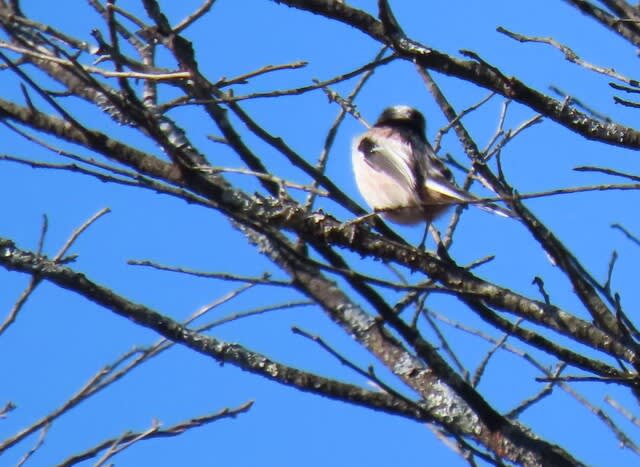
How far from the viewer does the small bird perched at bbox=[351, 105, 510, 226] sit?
15.7ft

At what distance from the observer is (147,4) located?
7.11ft

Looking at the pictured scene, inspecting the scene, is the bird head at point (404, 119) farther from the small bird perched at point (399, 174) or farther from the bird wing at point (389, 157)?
the bird wing at point (389, 157)

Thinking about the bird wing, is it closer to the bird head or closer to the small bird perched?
the small bird perched

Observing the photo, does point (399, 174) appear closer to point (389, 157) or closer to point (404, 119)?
point (389, 157)

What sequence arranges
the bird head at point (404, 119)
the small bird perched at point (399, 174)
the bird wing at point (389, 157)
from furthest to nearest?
the bird head at point (404, 119), the bird wing at point (389, 157), the small bird perched at point (399, 174)

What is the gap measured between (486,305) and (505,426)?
285 mm

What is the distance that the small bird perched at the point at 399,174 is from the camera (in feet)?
15.7

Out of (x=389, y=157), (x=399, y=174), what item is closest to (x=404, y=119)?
(x=389, y=157)

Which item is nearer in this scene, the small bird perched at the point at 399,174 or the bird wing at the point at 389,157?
the small bird perched at the point at 399,174

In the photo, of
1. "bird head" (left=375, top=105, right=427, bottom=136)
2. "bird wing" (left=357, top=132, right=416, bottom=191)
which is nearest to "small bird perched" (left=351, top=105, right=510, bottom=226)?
"bird wing" (left=357, top=132, right=416, bottom=191)

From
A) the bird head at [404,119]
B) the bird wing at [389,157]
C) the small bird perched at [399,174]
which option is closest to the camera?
the small bird perched at [399,174]

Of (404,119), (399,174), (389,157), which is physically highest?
(404,119)

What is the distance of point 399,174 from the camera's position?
4.98 meters

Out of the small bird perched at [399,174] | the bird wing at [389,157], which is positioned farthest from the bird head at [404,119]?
the bird wing at [389,157]
